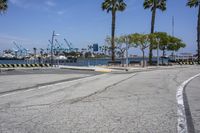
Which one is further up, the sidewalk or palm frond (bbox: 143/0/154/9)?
palm frond (bbox: 143/0/154/9)

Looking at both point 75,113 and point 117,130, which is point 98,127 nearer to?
point 117,130

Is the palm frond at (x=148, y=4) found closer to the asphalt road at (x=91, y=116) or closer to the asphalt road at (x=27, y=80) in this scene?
the asphalt road at (x=27, y=80)

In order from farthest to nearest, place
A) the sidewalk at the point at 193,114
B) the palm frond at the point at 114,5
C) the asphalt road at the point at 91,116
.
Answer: the palm frond at the point at 114,5 < the sidewalk at the point at 193,114 < the asphalt road at the point at 91,116

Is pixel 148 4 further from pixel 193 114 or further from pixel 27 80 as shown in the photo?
pixel 193 114

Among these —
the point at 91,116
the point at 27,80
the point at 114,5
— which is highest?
the point at 114,5

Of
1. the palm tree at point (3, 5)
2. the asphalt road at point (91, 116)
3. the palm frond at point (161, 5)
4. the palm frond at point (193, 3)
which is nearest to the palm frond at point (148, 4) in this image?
the palm frond at point (161, 5)

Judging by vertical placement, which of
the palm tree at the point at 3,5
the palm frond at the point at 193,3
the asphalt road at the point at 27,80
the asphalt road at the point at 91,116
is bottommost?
the asphalt road at the point at 27,80

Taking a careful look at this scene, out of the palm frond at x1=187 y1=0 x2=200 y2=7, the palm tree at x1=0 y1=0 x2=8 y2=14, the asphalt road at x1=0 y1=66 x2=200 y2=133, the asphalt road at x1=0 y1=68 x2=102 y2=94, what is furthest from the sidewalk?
the palm frond at x1=187 y1=0 x2=200 y2=7

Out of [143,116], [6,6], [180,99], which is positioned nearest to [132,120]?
[143,116]

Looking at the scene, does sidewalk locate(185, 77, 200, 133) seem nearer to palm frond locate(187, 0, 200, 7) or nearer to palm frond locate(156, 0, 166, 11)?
palm frond locate(156, 0, 166, 11)

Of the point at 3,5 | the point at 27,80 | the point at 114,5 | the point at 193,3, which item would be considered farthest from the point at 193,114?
the point at 193,3

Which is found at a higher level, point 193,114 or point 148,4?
point 148,4

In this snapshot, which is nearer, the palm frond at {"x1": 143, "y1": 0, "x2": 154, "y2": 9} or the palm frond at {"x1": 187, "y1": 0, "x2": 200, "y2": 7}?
the palm frond at {"x1": 143, "y1": 0, "x2": 154, "y2": 9}

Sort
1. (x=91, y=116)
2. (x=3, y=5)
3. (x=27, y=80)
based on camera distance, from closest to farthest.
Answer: (x=91, y=116)
(x=27, y=80)
(x=3, y=5)
